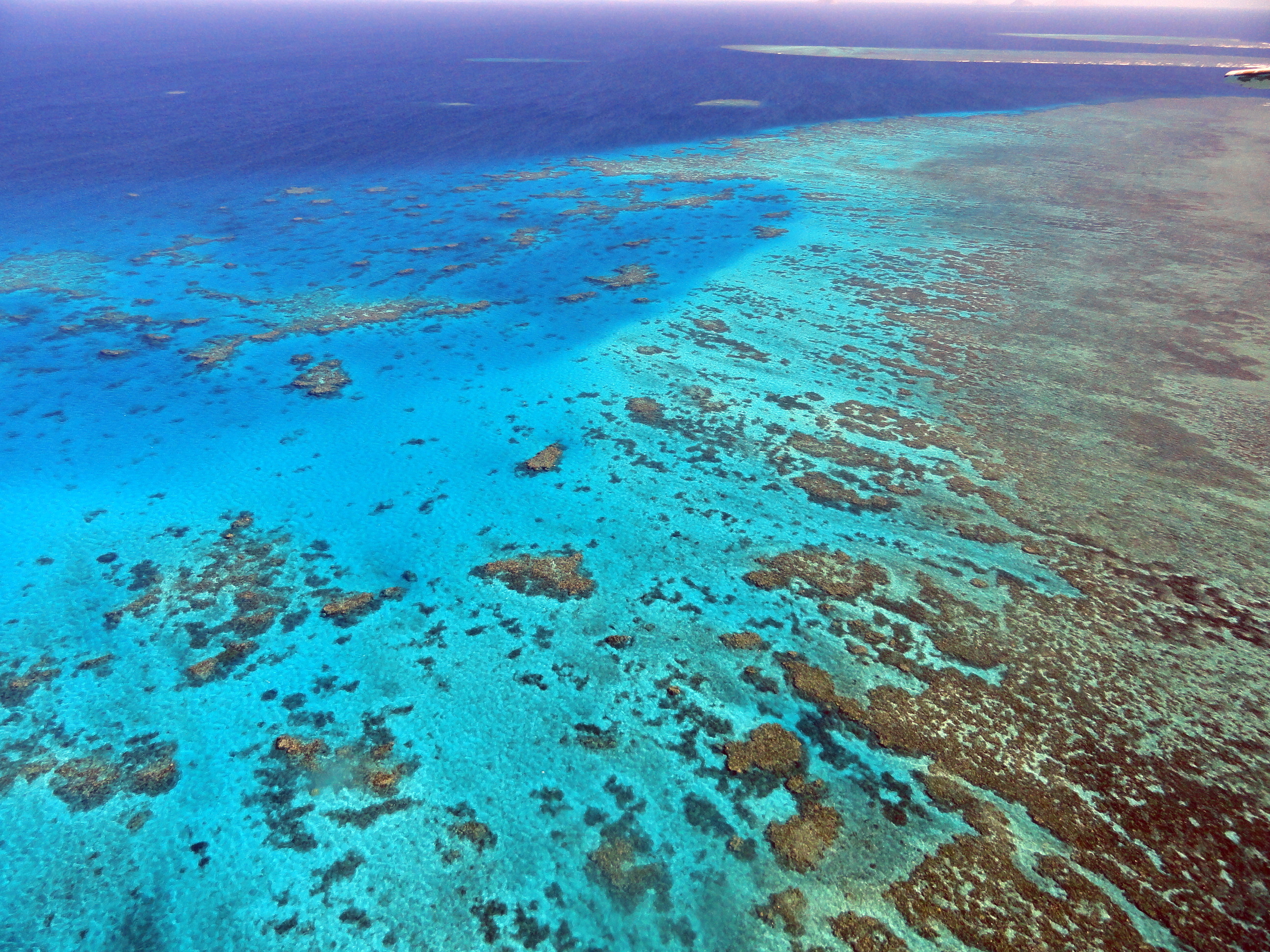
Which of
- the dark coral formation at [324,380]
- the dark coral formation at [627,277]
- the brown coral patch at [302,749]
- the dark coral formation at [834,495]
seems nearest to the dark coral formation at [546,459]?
the dark coral formation at [834,495]

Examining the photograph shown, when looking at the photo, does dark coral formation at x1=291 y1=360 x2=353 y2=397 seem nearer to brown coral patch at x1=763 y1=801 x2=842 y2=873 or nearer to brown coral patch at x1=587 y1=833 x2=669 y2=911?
brown coral patch at x1=587 y1=833 x2=669 y2=911

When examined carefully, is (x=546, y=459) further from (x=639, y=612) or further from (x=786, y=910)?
(x=786, y=910)

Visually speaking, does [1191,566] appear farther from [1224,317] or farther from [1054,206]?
[1054,206]

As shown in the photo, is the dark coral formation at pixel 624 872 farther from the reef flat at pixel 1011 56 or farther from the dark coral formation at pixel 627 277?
the reef flat at pixel 1011 56

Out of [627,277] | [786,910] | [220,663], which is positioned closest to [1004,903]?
[786,910]

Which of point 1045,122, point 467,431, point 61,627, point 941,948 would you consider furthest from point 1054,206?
point 61,627
